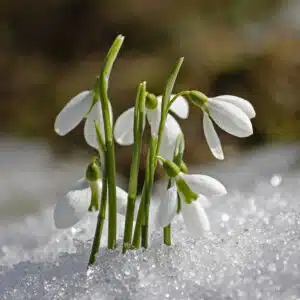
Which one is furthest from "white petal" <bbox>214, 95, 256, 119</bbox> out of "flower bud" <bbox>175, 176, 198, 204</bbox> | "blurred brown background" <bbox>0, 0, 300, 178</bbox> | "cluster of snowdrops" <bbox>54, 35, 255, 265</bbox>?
"blurred brown background" <bbox>0, 0, 300, 178</bbox>

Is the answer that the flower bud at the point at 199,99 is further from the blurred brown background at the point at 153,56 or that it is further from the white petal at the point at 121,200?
the blurred brown background at the point at 153,56

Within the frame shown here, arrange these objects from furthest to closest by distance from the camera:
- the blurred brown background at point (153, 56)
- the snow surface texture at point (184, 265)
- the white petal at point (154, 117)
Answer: the blurred brown background at point (153, 56)
the white petal at point (154, 117)
the snow surface texture at point (184, 265)

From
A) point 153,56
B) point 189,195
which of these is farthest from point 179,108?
point 153,56

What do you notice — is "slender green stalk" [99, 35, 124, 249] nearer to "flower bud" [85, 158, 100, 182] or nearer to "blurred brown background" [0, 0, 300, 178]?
"flower bud" [85, 158, 100, 182]

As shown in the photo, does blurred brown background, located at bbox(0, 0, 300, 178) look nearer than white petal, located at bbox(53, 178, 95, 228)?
No

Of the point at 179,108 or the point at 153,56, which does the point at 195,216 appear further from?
the point at 153,56

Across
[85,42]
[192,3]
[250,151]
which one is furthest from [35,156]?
[192,3]

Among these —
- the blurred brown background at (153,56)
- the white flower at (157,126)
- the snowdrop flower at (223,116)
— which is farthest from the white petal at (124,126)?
the blurred brown background at (153,56)
